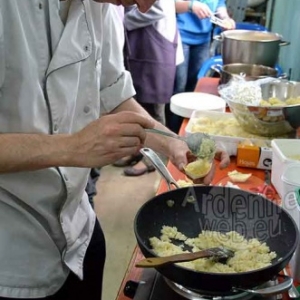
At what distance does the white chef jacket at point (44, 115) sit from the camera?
875 mm

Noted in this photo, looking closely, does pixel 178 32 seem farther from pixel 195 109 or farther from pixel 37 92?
pixel 37 92

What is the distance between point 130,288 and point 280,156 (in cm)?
58

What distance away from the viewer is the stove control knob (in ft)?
2.89

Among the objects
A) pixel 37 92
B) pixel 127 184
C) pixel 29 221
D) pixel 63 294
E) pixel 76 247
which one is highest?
pixel 37 92

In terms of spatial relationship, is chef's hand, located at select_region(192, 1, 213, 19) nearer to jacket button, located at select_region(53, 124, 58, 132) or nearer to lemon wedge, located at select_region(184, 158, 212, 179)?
lemon wedge, located at select_region(184, 158, 212, 179)

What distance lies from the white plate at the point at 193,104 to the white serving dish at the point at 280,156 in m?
0.49

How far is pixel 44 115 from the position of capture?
93 cm

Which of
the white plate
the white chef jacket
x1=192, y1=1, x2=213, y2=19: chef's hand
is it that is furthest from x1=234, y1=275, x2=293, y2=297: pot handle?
x1=192, y1=1, x2=213, y2=19: chef's hand

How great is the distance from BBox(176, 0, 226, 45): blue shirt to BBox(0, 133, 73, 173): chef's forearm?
7.90 ft

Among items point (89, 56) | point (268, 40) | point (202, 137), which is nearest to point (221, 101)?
point (268, 40)

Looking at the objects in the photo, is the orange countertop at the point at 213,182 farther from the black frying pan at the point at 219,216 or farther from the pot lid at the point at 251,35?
the pot lid at the point at 251,35

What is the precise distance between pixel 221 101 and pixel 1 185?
3.79 ft

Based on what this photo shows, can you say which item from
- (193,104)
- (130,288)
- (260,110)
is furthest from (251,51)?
(130,288)

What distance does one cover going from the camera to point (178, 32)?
9.96 ft
